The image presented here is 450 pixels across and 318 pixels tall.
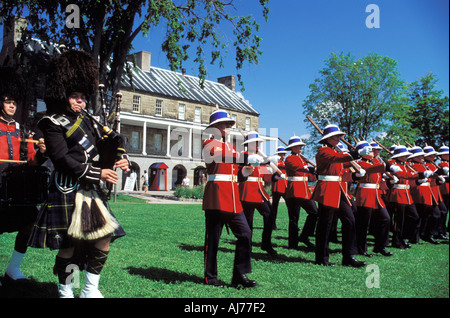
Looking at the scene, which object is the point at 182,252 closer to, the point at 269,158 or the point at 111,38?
the point at 269,158

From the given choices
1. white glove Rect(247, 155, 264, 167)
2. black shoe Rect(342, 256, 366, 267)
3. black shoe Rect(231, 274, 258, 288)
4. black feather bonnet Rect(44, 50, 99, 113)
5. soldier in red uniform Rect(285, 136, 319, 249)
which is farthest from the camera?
soldier in red uniform Rect(285, 136, 319, 249)

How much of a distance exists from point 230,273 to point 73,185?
10.0 feet

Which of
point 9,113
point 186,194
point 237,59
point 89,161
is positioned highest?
point 237,59

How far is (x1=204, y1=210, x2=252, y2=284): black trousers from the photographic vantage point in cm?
537

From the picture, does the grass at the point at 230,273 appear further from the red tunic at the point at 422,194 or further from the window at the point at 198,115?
the window at the point at 198,115

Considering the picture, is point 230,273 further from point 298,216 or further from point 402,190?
point 402,190

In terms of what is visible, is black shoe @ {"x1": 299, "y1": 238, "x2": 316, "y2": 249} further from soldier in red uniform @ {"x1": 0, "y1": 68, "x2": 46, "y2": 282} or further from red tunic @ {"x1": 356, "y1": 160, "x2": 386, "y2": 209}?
soldier in red uniform @ {"x1": 0, "y1": 68, "x2": 46, "y2": 282}

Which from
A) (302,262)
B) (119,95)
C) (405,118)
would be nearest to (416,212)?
(302,262)

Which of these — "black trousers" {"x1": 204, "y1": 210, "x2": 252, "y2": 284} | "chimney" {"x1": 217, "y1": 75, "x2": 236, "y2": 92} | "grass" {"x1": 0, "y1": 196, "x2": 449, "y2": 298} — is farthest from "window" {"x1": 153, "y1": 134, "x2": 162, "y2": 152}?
"black trousers" {"x1": 204, "y1": 210, "x2": 252, "y2": 284}

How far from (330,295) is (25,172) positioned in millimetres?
3852

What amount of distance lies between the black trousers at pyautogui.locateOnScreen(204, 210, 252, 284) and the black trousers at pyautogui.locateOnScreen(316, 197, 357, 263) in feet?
6.76

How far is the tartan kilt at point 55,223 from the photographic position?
377 cm

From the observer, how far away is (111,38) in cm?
1711

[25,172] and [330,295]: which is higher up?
[25,172]
